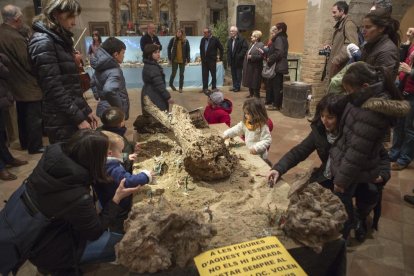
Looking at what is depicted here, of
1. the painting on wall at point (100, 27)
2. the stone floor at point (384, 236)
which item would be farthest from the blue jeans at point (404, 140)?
the painting on wall at point (100, 27)

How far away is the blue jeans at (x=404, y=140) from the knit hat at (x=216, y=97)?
2.27m

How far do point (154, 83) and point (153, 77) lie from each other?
0.08m

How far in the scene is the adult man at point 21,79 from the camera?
13.3 ft

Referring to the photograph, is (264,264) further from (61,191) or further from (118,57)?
(118,57)

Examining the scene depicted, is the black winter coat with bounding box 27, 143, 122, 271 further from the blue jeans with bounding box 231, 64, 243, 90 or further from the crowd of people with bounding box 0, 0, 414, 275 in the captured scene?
the blue jeans with bounding box 231, 64, 243, 90

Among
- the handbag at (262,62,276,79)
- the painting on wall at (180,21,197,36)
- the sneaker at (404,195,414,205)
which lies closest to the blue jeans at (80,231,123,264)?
the sneaker at (404,195,414,205)

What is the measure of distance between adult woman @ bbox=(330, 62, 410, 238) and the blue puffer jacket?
91.6 inches

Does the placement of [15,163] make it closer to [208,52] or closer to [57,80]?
[57,80]

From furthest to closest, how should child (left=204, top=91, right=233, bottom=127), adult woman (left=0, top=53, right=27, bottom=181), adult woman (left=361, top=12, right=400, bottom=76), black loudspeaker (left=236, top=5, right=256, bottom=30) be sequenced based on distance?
black loudspeaker (left=236, top=5, right=256, bottom=30) < child (left=204, top=91, right=233, bottom=127) < adult woman (left=0, top=53, right=27, bottom=181) < adult woman (left=361, top=12, right=400, bottom=76)

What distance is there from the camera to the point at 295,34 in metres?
8.58

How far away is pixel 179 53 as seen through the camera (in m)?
8.63

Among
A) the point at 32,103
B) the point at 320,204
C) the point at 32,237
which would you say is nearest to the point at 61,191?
the point at 32,237

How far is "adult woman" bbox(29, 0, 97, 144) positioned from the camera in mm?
2461

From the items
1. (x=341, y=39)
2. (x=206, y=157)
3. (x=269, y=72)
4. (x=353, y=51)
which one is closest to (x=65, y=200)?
(x=206, y=157)
